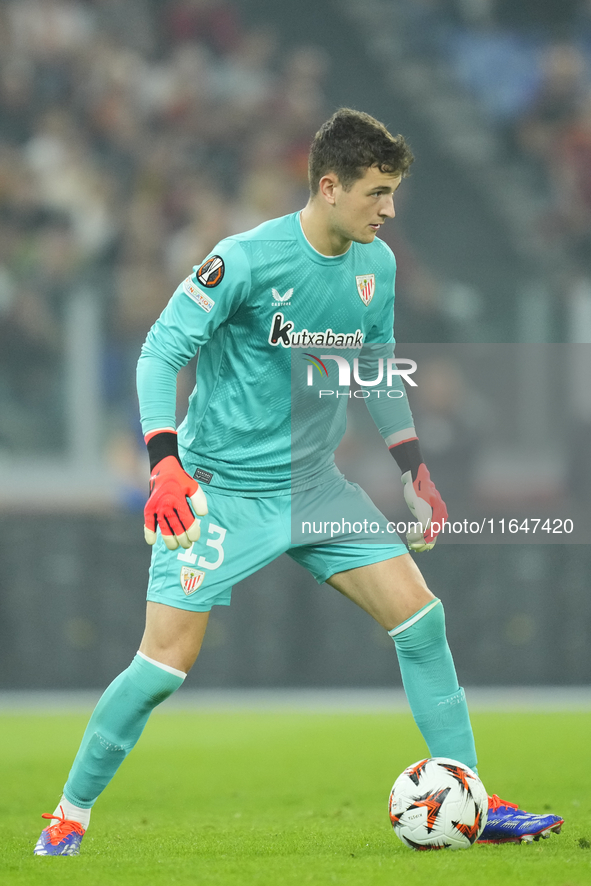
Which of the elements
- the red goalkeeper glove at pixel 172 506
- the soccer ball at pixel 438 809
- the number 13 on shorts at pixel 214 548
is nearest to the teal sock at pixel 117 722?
the number 13 on shorts at pixel 214 548

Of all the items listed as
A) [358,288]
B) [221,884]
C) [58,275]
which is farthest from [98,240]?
[221,884]

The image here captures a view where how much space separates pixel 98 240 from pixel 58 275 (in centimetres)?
42

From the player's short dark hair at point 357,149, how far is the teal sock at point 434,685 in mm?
1284

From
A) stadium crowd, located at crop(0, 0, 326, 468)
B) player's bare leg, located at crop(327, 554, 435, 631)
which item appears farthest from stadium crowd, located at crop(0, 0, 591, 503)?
player's bare leg, located at crop(327, 554, 435, 631)

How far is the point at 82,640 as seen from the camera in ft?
25.8

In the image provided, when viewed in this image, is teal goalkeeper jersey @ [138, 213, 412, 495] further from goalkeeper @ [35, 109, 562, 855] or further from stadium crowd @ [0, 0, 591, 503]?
stadium crowd @ [0, 0, 591, 503]

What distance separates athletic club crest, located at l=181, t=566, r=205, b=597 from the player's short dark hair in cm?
119

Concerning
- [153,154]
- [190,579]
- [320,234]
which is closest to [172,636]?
[190,579]

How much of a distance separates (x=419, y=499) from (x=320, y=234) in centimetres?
90

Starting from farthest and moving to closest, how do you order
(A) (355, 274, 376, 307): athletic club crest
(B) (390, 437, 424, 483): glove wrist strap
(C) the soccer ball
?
(B) (390, 437, 424, 483): glove wrist strap → (A) (355, 274, 376, 307): athletic club crest → (C) the soccer ball

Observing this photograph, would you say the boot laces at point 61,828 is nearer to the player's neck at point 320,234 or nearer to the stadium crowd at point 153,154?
the player's neck at point 320,234

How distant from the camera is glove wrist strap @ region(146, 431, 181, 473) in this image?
3250 mm

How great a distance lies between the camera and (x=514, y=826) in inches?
135

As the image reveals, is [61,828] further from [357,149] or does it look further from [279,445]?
[357,149]
